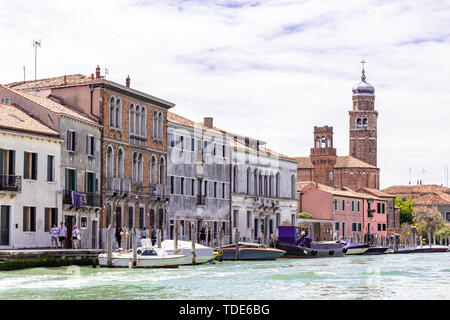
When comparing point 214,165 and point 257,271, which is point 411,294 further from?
point 214,165

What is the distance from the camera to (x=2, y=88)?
34.9 meters

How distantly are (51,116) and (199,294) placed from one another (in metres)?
15.3

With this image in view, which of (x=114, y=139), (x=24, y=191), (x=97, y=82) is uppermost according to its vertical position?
(x=97, y=82)

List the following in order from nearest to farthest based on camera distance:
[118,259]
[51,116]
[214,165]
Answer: [118,259], [51,116], [214,165]

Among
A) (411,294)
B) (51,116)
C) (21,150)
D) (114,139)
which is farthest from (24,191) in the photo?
(411,294)

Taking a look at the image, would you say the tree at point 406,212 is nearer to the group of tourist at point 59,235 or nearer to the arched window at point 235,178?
the arched window at point 235,178

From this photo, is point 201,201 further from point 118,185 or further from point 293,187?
point 293,187

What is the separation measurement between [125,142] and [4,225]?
31.4ft

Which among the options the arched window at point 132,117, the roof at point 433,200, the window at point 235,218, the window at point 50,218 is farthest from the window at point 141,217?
the roof at point 433,200

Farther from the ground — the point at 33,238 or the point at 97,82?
the point at 97,82

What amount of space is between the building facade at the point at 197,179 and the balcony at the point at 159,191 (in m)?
0.71

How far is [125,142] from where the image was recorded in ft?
128

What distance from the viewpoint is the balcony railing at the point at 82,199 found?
3428 centimetres
